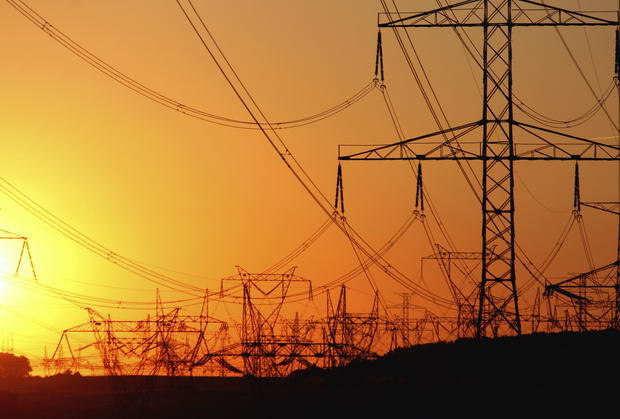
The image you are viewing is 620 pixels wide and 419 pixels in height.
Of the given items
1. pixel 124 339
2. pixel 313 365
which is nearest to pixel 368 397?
pixel 313 365

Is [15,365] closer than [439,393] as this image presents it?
No

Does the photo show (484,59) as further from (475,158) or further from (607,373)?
(607,373)

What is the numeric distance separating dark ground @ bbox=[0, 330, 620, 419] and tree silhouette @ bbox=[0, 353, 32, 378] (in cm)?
5040

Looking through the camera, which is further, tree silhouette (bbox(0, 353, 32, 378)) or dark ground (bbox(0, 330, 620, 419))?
tree silhouette (bbox(0, 353, 32, 378))

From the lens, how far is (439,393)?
50.0 m

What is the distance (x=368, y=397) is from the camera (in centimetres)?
5497

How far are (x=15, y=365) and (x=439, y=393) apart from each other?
3319 inches

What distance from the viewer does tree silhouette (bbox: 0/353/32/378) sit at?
391ft

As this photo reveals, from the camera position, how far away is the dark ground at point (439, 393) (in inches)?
1745

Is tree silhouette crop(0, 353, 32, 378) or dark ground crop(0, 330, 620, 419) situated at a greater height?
tree silhouette crop(0, 353, 32, 378)

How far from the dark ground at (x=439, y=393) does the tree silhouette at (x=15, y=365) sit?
5040cm

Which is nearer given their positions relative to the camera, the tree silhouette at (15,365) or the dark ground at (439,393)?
the dark ground at (439,393)

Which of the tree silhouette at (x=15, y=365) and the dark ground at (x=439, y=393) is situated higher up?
the tree silhouette at (x=15, y=365)

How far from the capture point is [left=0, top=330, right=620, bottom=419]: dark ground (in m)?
44.3
